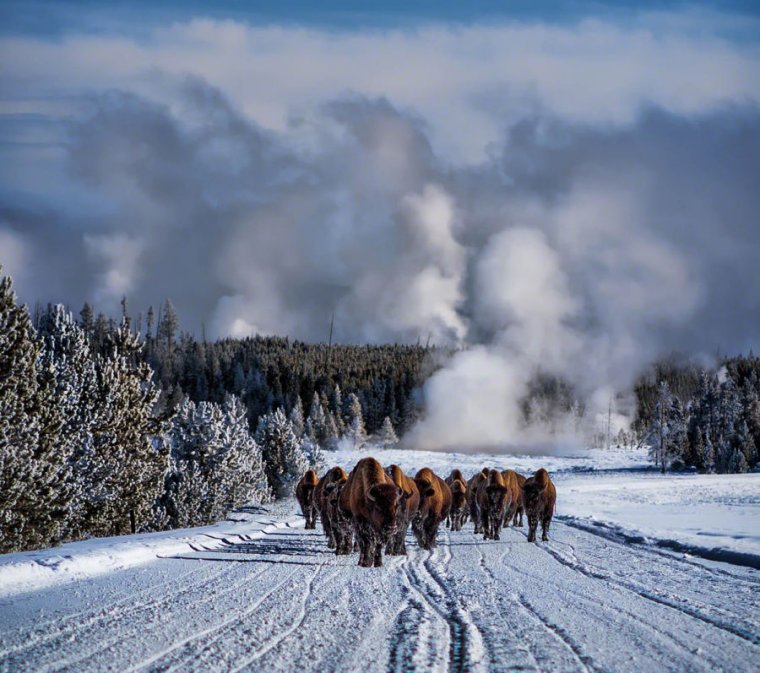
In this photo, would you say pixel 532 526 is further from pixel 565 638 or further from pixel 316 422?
pixel 316 422

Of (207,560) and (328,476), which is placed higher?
(328,476)

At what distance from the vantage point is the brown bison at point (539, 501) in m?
22.0

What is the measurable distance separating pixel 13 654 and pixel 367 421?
174m

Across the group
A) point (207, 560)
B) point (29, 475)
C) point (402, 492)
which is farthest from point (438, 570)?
point (29, 475)

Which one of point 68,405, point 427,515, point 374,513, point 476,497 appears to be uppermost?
point 68,405

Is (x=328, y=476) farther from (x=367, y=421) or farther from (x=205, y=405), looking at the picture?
(x=367, y=421)

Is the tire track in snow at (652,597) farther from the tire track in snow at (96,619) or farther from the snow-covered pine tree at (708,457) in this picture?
the snow-covered pine tree at (708,457)

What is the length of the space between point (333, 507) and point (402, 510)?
2.88 meters

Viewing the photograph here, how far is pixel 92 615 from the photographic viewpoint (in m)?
8.90

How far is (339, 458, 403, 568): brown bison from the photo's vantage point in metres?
14.8

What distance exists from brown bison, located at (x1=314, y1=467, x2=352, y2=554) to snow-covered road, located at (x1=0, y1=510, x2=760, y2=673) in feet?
8.64

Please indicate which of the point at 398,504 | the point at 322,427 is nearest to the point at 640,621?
the point at 398,504

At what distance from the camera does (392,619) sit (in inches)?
338

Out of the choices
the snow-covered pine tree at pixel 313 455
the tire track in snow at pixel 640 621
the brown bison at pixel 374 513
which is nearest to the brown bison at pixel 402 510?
the brown bison at pixel 374 513
